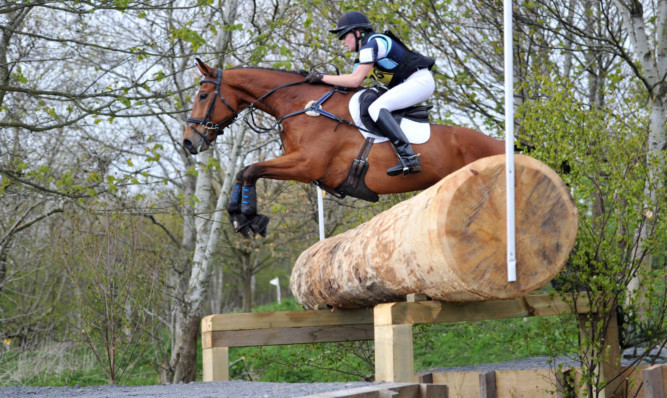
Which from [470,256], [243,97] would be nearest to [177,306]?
[243,97]

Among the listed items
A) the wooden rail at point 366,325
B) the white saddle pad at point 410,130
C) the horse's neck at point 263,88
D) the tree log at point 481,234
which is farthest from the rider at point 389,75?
the wooden rail at point 366,325

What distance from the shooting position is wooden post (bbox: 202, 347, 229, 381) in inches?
203

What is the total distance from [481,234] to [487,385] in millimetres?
2333

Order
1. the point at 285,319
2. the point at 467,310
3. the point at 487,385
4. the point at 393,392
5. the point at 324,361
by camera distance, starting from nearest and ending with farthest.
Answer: the point at 393,392, the point at 467,310, the point at 487,385, the point at 285,319, the point at 324,361

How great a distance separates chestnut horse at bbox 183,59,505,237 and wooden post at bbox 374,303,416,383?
54.8 inches

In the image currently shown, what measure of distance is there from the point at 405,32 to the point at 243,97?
534cm

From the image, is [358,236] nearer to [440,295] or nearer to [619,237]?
[440,295]

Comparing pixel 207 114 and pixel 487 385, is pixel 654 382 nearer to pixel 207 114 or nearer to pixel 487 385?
pixel 487 385

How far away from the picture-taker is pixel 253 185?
188 inches

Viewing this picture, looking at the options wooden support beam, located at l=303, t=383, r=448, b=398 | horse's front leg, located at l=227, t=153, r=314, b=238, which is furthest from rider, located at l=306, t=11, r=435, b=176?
wooden support beam, located at l=303, t=383, r=448, b=398

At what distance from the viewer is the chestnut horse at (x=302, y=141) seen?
4.78 m

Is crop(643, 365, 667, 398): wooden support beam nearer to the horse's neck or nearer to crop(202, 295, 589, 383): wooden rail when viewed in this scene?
crop(202, 295, 589, 383): wooden rail

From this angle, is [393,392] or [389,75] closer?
[393,392]

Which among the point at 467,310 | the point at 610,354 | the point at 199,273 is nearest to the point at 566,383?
the point at 610,354
